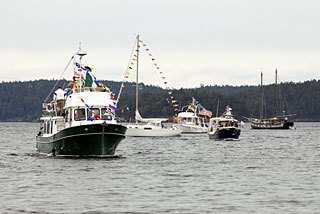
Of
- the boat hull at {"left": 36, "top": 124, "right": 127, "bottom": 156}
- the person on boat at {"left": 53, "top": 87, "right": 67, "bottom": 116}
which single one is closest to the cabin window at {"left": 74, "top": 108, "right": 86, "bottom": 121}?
the boat hull at {"left": 36, "top": 124, "right": 127, "bottom": 156}

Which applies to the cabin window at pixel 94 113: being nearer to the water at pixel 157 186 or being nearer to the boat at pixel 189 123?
the water at pixel 157 186

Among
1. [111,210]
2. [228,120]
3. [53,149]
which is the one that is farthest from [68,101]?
[228,120]

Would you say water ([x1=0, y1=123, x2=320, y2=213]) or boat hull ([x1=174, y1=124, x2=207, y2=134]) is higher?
boat hull ([x1=174, y1=124, x2=207, y2=134])

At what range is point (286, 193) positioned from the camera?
123 ft

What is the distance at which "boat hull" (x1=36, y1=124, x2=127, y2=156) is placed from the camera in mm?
53156

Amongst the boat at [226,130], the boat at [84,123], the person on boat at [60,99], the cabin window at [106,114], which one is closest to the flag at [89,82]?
the boat at [84,123]

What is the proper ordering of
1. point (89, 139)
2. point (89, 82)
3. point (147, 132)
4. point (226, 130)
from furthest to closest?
point (147, 132), point (226, 130), point (89, 82), point (89, 139)

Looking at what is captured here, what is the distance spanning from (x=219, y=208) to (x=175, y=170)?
17.3m

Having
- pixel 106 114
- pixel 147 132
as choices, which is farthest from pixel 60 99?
pixel 147 132

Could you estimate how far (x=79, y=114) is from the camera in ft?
184

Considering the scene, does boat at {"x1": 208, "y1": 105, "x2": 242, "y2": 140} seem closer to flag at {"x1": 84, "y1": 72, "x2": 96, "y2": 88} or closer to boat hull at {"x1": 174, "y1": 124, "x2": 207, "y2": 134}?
boat hull at {"x1": 174, "y1": 124, "x2": 207, "y2": 134}

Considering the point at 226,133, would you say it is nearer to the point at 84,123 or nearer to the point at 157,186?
the point at 84,123

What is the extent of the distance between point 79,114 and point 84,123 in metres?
1.05

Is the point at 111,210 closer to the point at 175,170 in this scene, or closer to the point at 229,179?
the point at 229,179
